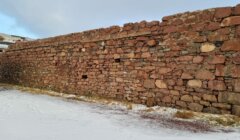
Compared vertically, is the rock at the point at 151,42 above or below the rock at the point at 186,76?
above

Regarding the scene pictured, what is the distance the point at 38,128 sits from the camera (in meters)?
4.84

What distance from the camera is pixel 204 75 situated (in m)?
6.57

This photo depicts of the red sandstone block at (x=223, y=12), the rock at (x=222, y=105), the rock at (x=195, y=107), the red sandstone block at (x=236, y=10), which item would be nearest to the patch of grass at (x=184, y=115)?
the rock at (x=195, y=107)

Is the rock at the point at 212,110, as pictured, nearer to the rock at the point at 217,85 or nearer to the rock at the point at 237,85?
the rock at the point at 217,85

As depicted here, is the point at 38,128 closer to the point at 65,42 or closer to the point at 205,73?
the point at 205,73

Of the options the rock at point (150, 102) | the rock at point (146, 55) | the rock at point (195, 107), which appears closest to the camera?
the rock at point (195, 107)

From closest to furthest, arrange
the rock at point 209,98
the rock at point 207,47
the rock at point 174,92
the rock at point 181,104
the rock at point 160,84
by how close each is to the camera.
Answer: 1. the rock at point 209,98
2. the rock at point 207,47
3. the rock at point 181,104
4. the rock at point 174,92
5. the rock at point 160,84

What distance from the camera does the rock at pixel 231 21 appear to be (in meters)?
6.06

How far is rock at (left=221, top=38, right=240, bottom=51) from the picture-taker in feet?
19.8

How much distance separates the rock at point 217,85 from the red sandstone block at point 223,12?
1.44 m

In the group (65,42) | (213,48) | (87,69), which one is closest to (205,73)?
(213,48)

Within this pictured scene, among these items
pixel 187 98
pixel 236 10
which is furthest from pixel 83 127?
pixel 236 10

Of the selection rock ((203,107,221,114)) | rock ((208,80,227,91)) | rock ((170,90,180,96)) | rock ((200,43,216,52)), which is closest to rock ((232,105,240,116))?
rock ((203,107,221,114))

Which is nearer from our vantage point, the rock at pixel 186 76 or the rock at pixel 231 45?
the rock at pixel 231 45
